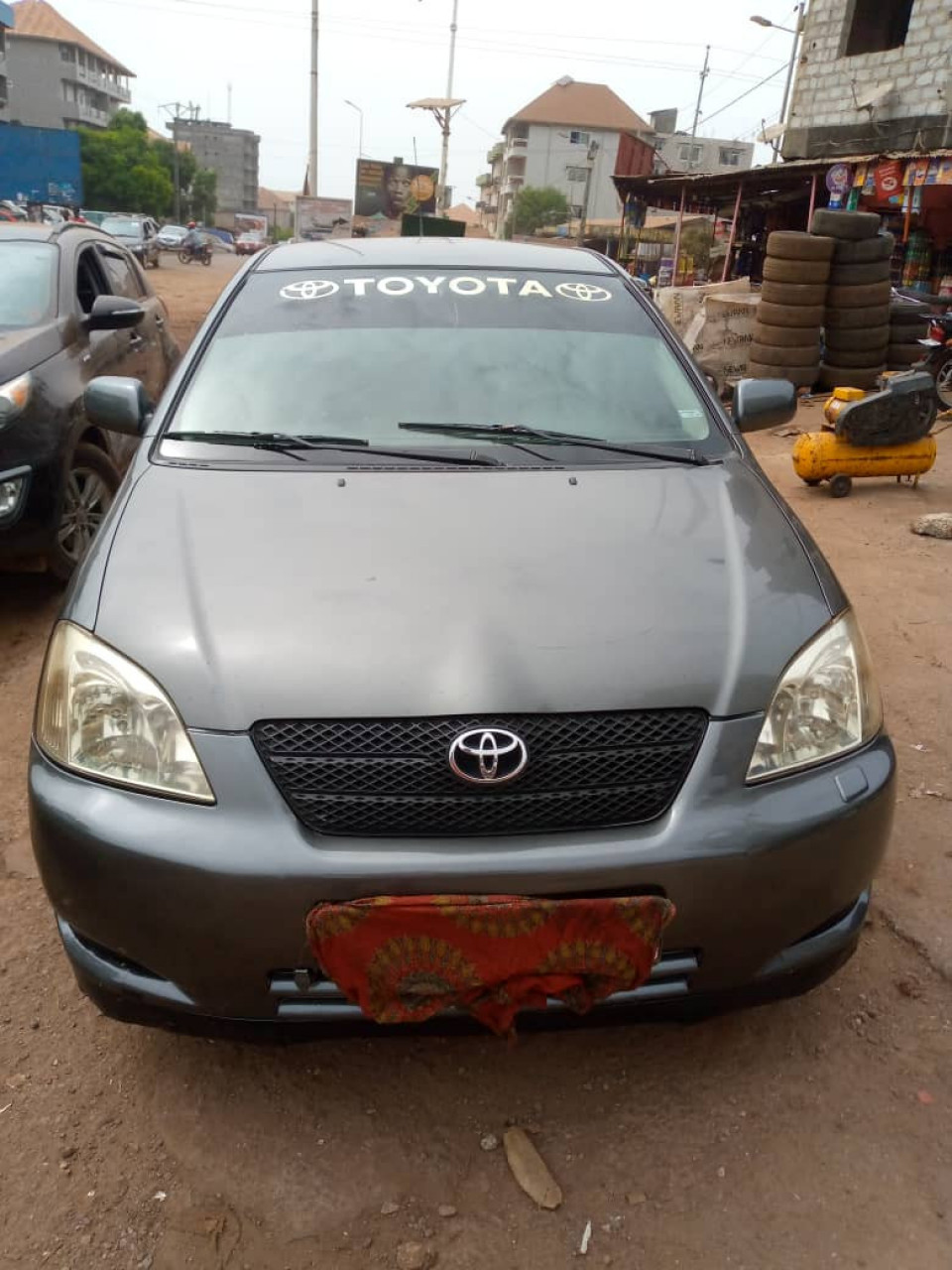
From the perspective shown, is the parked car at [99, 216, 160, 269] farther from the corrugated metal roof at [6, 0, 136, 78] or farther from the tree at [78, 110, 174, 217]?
the corrugated metal roof at [6, 0, 136, 78]

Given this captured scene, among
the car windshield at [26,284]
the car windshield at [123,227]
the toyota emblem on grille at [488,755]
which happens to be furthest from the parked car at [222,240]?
the toyota emblem on grille at [488,755]

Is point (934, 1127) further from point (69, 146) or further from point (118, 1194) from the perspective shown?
point (69, 146)

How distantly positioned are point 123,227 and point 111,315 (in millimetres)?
32050

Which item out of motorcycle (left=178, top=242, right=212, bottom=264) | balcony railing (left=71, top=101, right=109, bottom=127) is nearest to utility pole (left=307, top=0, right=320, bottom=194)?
motorcycle (left=178, top=242, right=212, bottom=264)

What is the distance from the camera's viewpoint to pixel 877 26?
1716 cm

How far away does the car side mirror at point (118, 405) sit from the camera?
10.0 feet

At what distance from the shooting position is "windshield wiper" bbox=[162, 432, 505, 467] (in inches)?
102

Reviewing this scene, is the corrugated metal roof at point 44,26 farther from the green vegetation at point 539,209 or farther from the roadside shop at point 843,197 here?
the roadside shop at point 843,197

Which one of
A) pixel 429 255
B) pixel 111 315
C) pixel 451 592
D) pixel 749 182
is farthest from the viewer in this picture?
pixel 749 182

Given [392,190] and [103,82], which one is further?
[103,82]

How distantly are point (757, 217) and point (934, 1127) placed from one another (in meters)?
23.5

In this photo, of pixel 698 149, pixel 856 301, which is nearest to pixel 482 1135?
pixel 856 301

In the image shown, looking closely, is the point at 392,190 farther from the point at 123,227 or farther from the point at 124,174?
the point at 124,174

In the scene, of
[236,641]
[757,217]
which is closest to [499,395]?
[236,641]
